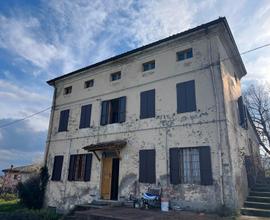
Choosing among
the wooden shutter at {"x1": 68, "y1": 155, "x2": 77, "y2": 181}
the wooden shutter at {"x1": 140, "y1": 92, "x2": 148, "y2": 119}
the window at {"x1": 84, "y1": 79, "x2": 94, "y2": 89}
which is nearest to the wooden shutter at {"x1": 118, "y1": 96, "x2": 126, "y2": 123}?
the wooden shutter at {"x1": 140, "y1": 92, "x2": 148, "y2": 119}

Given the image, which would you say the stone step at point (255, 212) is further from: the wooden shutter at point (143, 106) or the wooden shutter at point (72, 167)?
the wooden shutter at point (72, 167)

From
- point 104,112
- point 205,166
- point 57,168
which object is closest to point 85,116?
point 104,112

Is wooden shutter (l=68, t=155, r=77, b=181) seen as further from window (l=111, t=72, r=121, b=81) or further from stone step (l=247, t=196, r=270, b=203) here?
stone step (l=247, t=196, r=270, b=203)

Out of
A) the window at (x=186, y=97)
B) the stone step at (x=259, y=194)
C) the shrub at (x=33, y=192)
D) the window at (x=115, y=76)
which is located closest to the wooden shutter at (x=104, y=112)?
the window at (x=115, y=76)

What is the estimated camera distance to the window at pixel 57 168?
548 inches

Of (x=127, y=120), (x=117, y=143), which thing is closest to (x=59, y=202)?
(x=117, y=143)

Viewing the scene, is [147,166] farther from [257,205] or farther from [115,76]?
[115,76]

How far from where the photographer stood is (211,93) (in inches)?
379

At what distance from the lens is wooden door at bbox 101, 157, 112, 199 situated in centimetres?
1178

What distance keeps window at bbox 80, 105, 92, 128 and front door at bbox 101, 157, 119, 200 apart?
280 centimetres

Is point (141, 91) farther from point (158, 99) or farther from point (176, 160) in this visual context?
point (176, 160)

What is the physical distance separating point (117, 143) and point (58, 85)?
27.2 feet

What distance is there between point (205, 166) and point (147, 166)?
282 centimetres

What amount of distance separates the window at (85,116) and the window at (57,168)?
2.71 metres
